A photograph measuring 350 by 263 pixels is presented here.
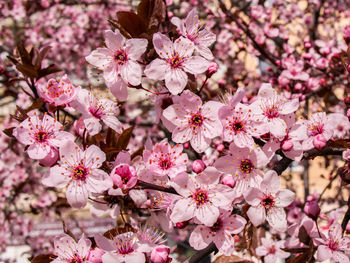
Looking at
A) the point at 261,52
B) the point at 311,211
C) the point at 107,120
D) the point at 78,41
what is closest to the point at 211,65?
the point at 107,120

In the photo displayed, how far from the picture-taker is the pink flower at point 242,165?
1.49m

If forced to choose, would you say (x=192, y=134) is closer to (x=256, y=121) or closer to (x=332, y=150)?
(x=256, y=121)

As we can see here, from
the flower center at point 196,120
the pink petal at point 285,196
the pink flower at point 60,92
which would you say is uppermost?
the flower center at point 196,120

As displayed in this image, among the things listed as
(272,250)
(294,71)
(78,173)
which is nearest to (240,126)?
(78,173)

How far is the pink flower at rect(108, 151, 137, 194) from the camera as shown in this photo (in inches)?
51.3

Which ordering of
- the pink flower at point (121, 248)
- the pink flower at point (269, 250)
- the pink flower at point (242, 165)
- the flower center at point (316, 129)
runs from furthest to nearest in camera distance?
the pink flower at point (269, 250), the flower center at point (316, 129), the pink flower at point (242, 165), the pink flower at point (121, 248)

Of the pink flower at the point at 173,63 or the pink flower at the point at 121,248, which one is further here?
the pink flower at the point at 173,63

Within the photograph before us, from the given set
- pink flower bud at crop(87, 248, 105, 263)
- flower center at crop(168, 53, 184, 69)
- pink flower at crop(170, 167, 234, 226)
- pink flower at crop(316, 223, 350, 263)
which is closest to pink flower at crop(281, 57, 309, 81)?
pink flower at crop(316, 223, 350, 263)

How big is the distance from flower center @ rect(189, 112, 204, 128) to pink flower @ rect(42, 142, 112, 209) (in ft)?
1.34

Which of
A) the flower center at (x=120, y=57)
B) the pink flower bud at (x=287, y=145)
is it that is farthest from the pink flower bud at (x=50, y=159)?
the pink flower bud at (x=287, y=145)

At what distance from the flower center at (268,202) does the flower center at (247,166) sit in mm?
133

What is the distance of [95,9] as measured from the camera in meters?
5.62

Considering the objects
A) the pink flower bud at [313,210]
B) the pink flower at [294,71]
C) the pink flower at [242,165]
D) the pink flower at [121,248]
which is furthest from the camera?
the pink flower at [294,71]

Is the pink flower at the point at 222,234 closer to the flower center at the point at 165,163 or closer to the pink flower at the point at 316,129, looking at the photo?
the flower center at the point at 165,163
